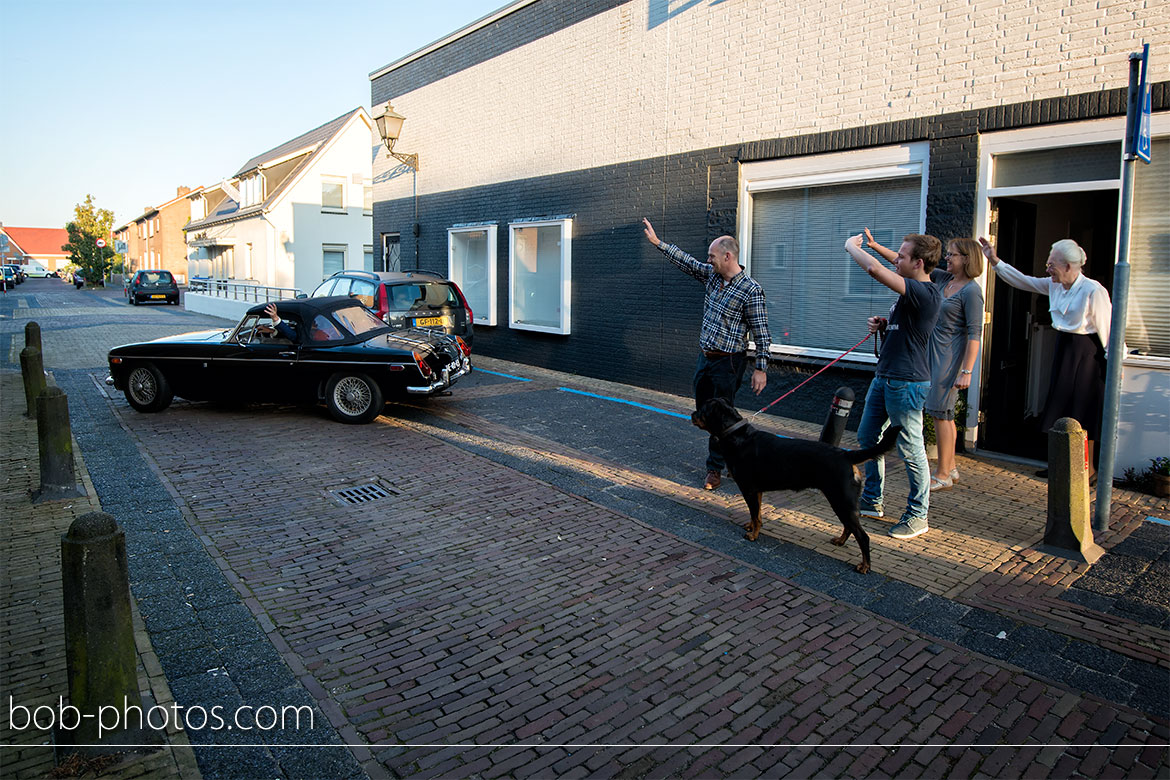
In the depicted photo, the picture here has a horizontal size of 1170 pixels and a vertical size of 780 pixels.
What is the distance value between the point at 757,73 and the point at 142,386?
864 cm

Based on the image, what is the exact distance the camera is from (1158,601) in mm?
4484

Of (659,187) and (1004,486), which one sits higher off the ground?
(659,187)

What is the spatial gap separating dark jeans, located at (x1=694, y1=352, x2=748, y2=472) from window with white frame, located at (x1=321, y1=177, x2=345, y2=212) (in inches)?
1184

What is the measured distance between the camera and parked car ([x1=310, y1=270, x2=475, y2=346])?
1169 centimetres

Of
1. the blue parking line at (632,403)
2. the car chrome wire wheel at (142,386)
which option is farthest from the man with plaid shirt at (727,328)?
the car chrome wire wheel at (142,386)

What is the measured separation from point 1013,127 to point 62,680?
8.52 meters

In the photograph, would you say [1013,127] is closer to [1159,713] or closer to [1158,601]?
[1158,601]

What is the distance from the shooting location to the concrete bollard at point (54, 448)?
6.08 meters

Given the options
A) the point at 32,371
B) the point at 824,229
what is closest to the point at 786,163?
the point at 824,229

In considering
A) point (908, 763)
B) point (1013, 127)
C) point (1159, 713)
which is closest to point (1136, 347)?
point (1013, 127)

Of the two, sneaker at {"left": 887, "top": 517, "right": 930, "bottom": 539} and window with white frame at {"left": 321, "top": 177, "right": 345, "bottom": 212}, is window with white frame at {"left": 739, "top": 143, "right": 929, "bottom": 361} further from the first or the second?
window with white frame at {"left": 321, "top": 177, "right": 345, "bottom": 212}

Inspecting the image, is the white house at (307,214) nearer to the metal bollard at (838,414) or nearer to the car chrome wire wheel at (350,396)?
the car chrome wire wheel at (350,396)

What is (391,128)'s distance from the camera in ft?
53.8

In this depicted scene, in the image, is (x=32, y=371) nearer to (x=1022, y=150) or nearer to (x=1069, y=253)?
(x=1069, y=253)
